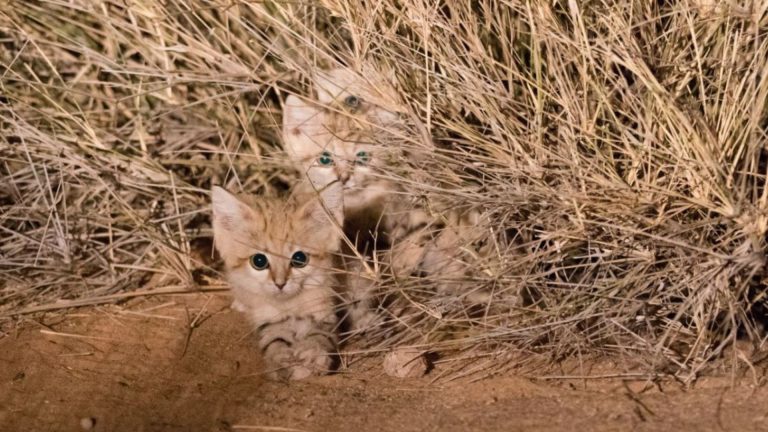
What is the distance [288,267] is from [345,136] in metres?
0.57

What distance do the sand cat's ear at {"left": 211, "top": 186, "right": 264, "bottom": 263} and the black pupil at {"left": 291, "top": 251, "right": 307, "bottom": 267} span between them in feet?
0.48

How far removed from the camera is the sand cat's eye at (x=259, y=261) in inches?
132

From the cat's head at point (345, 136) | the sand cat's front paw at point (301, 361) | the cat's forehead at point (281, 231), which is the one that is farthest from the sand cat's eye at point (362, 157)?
the sand cat's front paw at point (301, 361)

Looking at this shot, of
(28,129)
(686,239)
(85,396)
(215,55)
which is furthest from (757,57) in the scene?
(28,129)

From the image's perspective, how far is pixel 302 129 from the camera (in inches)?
149

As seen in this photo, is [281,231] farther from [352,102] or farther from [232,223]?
[352,102]

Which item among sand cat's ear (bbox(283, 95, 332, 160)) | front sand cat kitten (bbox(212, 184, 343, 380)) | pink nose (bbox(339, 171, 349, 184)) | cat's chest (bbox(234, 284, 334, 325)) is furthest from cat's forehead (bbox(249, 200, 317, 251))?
sand cat's ear (bbox(283, 95, 332, 160))

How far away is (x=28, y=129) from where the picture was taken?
4.05 m

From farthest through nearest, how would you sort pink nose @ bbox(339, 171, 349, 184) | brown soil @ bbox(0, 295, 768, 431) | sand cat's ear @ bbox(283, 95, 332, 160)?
1. sand cat's ear @ bbox(283, 95, 332, 160)
2. pink nose @ bbox(339, 171, 349, 184)
3. brown soil @ bbox(0, 295, 768, 431)

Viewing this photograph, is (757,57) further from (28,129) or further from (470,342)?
(28,129)

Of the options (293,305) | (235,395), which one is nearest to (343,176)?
(293,305)

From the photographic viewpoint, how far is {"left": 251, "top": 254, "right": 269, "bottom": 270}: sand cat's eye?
336cm

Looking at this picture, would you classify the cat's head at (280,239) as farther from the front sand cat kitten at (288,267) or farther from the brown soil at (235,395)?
the brown soil at (235,395)

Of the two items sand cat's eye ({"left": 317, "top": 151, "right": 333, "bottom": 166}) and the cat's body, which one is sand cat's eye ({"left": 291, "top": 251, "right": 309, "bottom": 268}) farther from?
sand cat's eye ({"left": 317, "top": 151, "right": 333, "bottom": 166})
